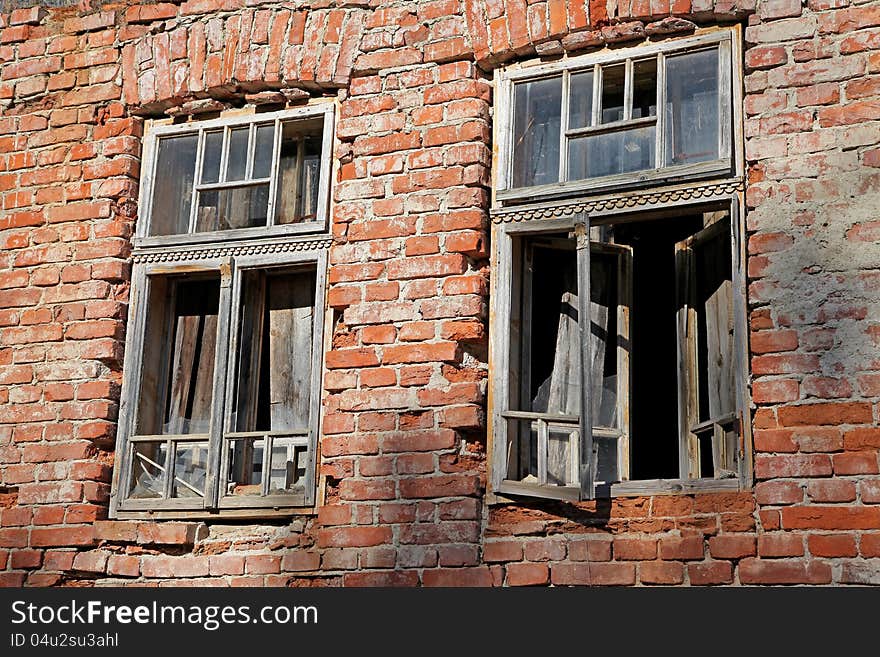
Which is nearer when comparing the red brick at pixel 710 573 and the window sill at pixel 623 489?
the red brick at pixel 710 573

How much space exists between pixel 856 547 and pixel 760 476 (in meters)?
0.45

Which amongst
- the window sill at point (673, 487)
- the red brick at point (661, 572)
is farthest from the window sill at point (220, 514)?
the red brick at point (661, 572)

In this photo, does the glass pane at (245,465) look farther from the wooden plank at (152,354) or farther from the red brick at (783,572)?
the red brick at (783,572)

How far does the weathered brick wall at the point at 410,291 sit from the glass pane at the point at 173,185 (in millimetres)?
129

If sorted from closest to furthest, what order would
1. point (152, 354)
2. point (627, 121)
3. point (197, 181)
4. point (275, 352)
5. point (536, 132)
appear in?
point (627, 121) → point (536, 132) → point (275, 352) → point (152, 354) → point (197, 181)

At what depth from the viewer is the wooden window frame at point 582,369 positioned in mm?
5023

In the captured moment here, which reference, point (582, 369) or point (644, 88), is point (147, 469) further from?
point (644, 88)

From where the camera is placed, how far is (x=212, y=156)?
242 inches

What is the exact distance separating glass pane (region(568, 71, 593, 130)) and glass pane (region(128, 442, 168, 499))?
7.94ft

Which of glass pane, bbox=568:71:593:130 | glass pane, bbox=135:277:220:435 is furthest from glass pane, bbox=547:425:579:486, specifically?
glass pane, bbox=135:277:220:435

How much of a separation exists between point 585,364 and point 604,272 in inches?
26.9

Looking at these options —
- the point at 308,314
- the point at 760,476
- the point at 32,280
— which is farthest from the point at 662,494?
the point at 32,280

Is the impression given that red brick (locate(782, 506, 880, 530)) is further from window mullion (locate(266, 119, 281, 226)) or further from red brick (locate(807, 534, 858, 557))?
window mullion (locate(266, 119, 281, 226))

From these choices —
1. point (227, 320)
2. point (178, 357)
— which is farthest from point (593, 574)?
point (178, 357)
